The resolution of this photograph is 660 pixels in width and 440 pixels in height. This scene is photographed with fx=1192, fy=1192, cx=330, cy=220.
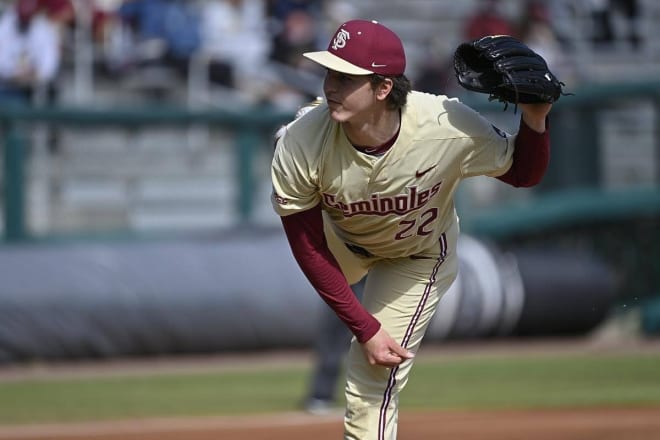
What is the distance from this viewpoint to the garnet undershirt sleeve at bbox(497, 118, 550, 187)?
476 centimetres

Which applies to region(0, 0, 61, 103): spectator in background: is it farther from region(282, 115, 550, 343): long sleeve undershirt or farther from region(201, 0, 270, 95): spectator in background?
region(282, 115, 550, 343): long sleeve undershirt

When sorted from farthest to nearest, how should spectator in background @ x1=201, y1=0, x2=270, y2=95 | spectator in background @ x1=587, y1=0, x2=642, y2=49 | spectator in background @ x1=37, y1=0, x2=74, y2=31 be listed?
Result: spectator in background @ x1=587, y1=0, x2=642, y2=49 → spectator in background @ x1=201, y1=0, x2=270, y2=95 → spectator in background @ x1=37, y1=0, x2=74, y2=31

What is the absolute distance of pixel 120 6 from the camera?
47.4 ft

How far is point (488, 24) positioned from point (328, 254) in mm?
10620

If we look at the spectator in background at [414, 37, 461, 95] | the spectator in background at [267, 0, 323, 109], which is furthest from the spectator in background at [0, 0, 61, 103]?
the spectator in background at [414, 37, 461, 95]

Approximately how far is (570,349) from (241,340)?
3.41 metres

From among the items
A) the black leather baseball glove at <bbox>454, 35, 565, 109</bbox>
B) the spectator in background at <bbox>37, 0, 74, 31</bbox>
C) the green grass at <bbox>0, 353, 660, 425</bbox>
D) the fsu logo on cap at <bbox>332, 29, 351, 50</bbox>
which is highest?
the fsu logo on cap at <bbox>332, 29, 351, 50</bbox>

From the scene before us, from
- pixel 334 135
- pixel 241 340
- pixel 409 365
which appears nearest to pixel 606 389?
pixel 241 340

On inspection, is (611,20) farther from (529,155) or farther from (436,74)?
(529,155)

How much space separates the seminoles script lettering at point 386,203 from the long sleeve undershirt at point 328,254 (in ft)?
0.30

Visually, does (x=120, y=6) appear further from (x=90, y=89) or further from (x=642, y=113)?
(x=642, y=113)

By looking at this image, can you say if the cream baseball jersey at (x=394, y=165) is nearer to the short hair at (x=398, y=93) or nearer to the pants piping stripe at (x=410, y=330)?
the short hair at (x=398, y=93)

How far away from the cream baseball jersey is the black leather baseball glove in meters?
0.20

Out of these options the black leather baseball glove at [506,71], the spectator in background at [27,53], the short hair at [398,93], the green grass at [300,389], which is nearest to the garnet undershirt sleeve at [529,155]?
the black leather baseball glove at [506,71]
